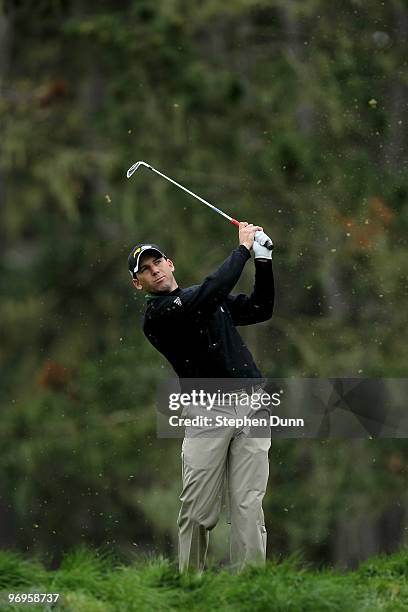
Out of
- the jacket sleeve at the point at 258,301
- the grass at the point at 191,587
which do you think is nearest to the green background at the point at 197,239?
the jacket sleeve at the point at 258,301

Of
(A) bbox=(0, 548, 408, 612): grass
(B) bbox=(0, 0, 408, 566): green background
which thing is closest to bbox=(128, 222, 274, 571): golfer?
(A) bbox=(0, 548, 408, 612): grass

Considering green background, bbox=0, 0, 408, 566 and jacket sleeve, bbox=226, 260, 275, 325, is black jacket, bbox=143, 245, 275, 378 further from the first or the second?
green background, bbox=0, 0, 408, 566

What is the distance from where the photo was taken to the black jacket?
5531 mm

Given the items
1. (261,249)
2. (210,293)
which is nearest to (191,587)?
(210,293)

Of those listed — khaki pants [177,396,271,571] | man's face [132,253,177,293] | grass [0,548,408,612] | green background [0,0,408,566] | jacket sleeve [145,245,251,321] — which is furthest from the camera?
green background [0,0,408,566]

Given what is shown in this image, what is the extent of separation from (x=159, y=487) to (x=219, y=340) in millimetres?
6110

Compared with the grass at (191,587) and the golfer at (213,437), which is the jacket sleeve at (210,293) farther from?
the grass at (191,587)

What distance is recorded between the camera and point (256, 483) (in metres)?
5.62

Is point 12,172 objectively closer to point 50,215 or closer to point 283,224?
point 50,215

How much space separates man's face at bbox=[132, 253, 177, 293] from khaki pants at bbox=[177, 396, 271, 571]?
0.55 metres

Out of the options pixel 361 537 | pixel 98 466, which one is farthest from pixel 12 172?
pixel 361 537

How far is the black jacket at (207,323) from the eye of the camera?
5.53 m

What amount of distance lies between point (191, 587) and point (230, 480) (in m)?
0.49

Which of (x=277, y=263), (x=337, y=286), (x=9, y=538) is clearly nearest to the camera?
(x=277, y=263)
